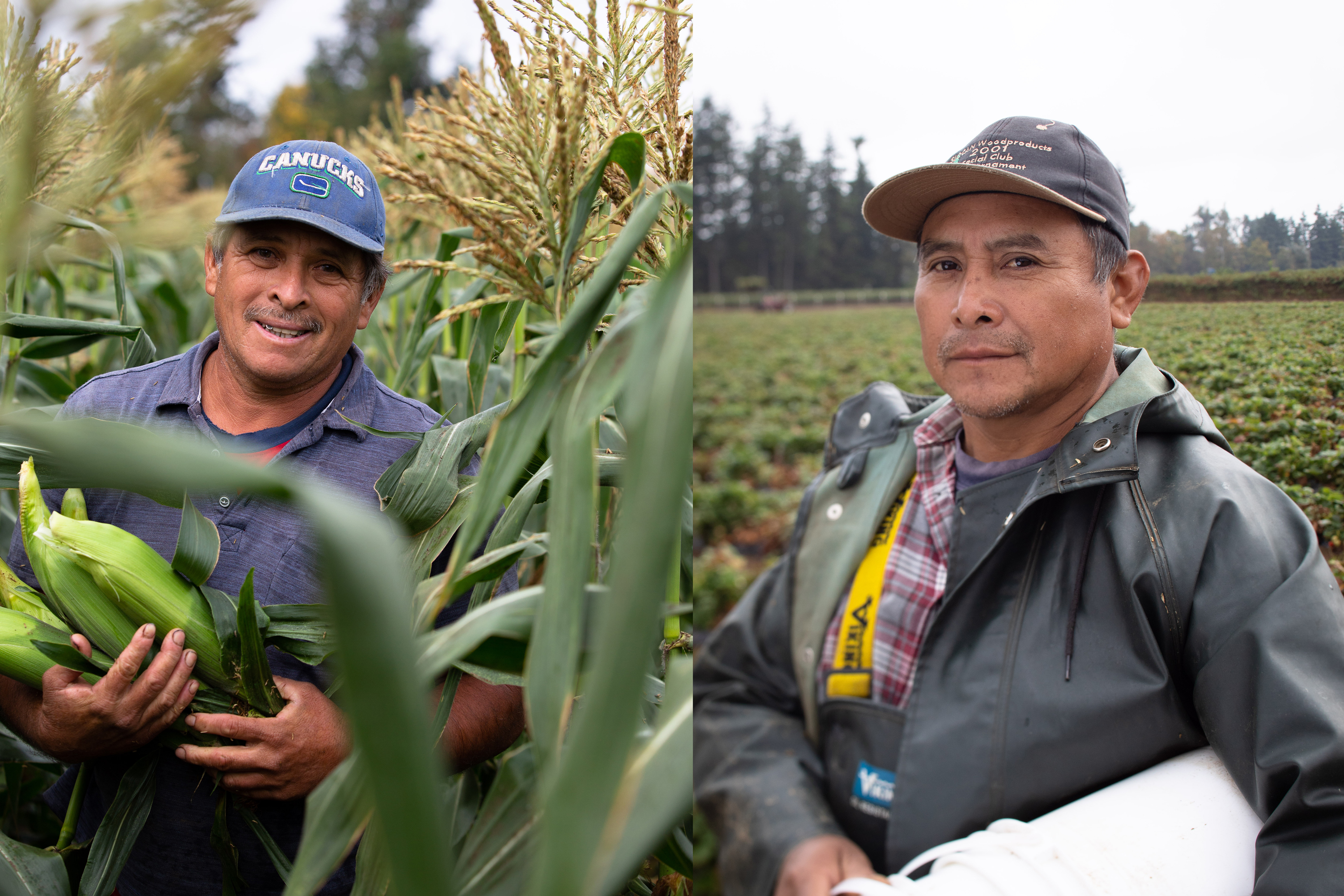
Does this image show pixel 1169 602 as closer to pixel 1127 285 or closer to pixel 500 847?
pixel 1127 285

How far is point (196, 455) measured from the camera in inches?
16.8

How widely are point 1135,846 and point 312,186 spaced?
5.05 feet

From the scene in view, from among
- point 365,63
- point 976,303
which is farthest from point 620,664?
point 365,63

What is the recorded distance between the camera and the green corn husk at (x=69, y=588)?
1104 mm

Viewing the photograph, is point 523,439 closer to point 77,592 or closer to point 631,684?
point 631,684

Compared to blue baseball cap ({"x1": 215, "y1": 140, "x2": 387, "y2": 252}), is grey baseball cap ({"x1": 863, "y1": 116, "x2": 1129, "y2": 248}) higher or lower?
lower

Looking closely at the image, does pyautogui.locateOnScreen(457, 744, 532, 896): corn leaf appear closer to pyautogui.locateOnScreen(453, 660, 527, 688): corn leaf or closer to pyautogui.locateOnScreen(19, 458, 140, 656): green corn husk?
pyautogui.locateOnScreen(453, 660, 527, 688): corn leaf

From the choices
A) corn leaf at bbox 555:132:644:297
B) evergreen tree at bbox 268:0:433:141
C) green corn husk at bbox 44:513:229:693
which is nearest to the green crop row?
corn leaf at bbox 555:132:644:297

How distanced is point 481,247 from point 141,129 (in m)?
0.45

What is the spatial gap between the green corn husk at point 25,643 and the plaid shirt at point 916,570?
1.06 m

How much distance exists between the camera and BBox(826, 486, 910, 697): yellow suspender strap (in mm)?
1062

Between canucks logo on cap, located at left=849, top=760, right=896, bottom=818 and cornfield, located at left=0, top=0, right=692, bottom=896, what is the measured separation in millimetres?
245

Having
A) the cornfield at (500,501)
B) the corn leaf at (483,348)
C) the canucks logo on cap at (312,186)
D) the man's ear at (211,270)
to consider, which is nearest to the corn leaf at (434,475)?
the cornfield at (500,501)

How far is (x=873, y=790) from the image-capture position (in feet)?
3.38
